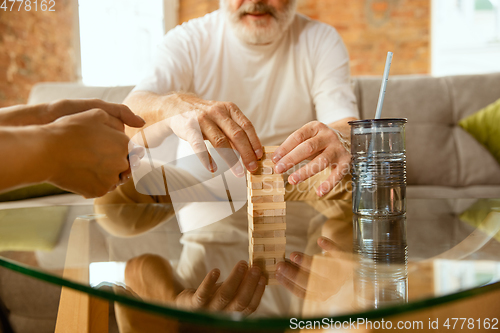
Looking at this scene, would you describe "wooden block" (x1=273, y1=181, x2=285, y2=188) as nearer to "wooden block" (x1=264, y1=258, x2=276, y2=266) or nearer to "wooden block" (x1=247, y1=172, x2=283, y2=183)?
"wooden block" (x1=247, y1=172, x2=283, y2=183)

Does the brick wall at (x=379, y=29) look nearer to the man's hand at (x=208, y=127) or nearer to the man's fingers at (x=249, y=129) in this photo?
the man's hand at (x=208, y=127)

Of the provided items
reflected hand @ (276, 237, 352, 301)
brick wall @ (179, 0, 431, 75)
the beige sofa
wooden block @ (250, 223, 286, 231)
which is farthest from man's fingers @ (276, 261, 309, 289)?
brick wall @ (179, 0, 431, 75)

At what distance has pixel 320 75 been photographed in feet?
4.10

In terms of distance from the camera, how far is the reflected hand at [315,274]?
0.33 meters

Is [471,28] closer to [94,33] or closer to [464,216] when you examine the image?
[94,33]

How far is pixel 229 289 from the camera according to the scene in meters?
0.34

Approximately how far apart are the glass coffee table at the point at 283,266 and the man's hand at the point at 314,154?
0.07 m

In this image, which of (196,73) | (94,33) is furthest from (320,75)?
(94,33)

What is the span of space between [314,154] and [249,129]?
135 mm

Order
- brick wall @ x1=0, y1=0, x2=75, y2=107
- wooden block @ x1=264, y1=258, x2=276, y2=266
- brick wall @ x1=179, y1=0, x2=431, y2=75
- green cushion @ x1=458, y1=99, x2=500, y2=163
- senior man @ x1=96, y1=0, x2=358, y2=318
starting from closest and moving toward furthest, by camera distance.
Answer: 1. wooden block @ x1=264, y1=258, x2=276, y2=266
2. senior man @ x1=96, y1=0, x2=358, y2=318
3. green cushion @ x1=458, y1=99, x2=500, y2=163
4. brick wall @ x1=0, y1=0, x2=75, y2=107
5. brick wall @ x1=179, y1=0, x2=431, y2=75

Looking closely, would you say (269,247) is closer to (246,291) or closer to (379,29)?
(246,291)

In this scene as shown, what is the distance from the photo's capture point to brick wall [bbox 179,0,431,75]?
309 cm

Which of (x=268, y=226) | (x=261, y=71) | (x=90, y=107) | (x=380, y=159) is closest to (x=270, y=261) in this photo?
(x=268, y=226)

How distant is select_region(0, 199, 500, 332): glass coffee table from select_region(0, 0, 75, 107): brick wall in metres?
2.16
